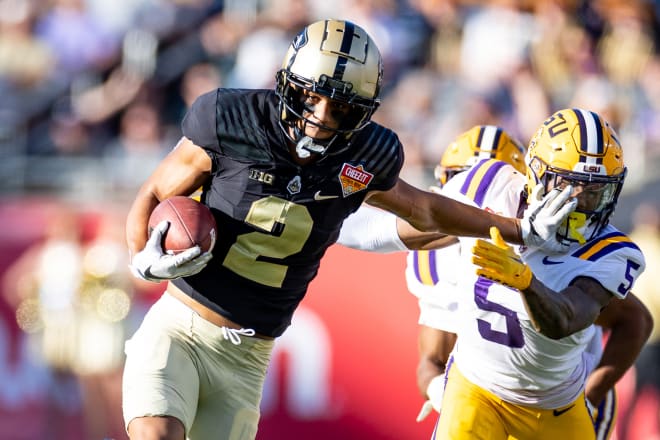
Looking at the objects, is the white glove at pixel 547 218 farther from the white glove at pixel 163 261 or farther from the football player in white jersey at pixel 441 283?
the white glove at pixel 163 261

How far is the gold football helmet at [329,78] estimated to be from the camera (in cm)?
349

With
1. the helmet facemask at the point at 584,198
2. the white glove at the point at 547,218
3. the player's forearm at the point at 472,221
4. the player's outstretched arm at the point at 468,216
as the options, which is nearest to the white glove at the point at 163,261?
the player's outstretched arm at the point at 468,216

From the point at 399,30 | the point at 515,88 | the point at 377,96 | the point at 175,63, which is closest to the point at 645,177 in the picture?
A: the point at 515,88

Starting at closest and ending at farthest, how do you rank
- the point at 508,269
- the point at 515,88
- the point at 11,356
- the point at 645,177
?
the point at 508,269 → the point at 11,356 → the point at 645,177 → the point at 515,88

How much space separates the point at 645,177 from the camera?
7.44m

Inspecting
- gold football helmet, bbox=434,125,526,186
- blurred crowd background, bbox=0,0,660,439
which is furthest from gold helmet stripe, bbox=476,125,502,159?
blurred crowd background, bbox=0,0,660,439

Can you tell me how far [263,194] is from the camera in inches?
140

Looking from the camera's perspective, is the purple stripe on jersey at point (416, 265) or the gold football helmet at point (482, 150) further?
the gold football helmet at point (482, 150)

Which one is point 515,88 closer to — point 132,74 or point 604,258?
point 132,74

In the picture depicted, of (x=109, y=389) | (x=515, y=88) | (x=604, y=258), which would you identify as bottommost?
(x=109, y=389)

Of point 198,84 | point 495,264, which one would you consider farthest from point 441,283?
point 198,84

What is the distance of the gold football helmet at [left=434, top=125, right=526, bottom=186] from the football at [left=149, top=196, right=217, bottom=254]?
184cm

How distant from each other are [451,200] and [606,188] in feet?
1.85

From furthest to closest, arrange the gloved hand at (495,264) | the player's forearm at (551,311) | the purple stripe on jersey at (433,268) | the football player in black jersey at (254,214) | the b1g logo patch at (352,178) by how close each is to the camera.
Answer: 1. the purple stripe on jersey at (433,268)
2. the b1g logo patch at (352,178)
3. the football player in black jersey at (254,214)
4. the player's forearm at (551,311)
5. the gloved hand at (495,264)
